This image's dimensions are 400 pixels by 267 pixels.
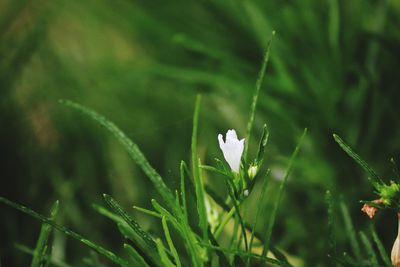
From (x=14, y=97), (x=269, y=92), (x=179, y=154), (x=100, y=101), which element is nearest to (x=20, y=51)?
(x=14, y=97)

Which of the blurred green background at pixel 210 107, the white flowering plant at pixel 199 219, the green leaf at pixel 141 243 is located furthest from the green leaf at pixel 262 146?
the blurred green background at pixel 210 107

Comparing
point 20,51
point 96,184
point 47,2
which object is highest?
point 47,2

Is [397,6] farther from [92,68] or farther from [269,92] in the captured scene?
[92,68]

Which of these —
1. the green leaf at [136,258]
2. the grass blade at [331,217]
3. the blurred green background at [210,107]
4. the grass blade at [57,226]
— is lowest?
the green leaf at [136,258]

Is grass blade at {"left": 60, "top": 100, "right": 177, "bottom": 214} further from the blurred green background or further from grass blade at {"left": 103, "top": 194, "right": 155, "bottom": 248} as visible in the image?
the blurred green background

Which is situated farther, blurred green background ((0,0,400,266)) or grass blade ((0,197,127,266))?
blurred green background ((0,0,400,266))

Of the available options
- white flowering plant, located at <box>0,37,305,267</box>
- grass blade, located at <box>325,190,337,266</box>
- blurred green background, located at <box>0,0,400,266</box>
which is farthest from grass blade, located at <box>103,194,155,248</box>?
blurred green background, located at <box>0,0,400,266</box>

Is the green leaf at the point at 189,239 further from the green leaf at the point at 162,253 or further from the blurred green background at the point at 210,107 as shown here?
the blurred green background at the point at 210,107
